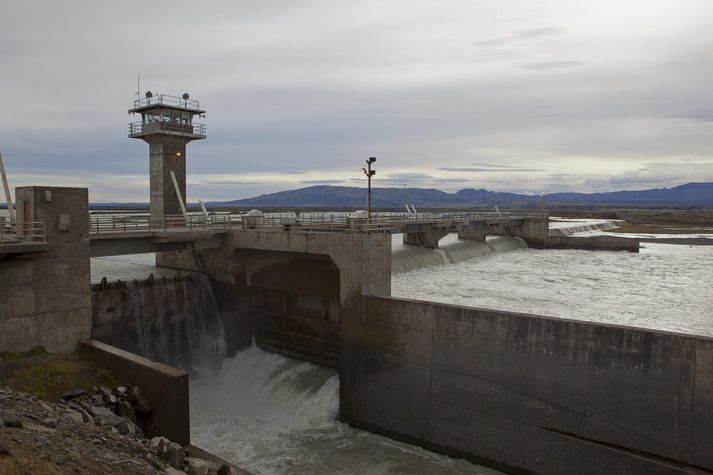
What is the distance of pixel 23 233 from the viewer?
1972 centimetres

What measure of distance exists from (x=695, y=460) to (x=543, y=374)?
472cm

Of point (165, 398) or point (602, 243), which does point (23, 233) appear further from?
point (602, 243)

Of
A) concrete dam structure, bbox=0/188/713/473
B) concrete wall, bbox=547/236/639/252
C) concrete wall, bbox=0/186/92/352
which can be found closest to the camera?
concrete dam structure, bbox=0/188/713/473

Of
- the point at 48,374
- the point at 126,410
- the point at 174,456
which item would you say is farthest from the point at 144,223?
the point at 174,456

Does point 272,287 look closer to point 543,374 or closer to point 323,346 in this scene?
point 323,346

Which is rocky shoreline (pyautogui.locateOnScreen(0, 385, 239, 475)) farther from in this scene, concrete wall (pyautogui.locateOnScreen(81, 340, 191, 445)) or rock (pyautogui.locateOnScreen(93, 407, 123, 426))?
concrete wall (pyautogui.locateOnScreen(81, 340, 191, 445))

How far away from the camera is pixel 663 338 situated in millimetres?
15648

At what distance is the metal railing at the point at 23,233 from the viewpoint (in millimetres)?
18797

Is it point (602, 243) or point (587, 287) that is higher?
point (602, 243)

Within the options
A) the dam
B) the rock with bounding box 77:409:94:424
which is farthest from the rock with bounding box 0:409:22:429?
the dam

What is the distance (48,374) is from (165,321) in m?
8.15

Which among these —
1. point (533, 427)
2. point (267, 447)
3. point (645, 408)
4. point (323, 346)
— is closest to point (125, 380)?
point (267, 447)

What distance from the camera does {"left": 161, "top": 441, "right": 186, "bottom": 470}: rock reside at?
1324 centimetres

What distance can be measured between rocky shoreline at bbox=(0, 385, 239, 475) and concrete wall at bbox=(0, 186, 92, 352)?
13.2ft
